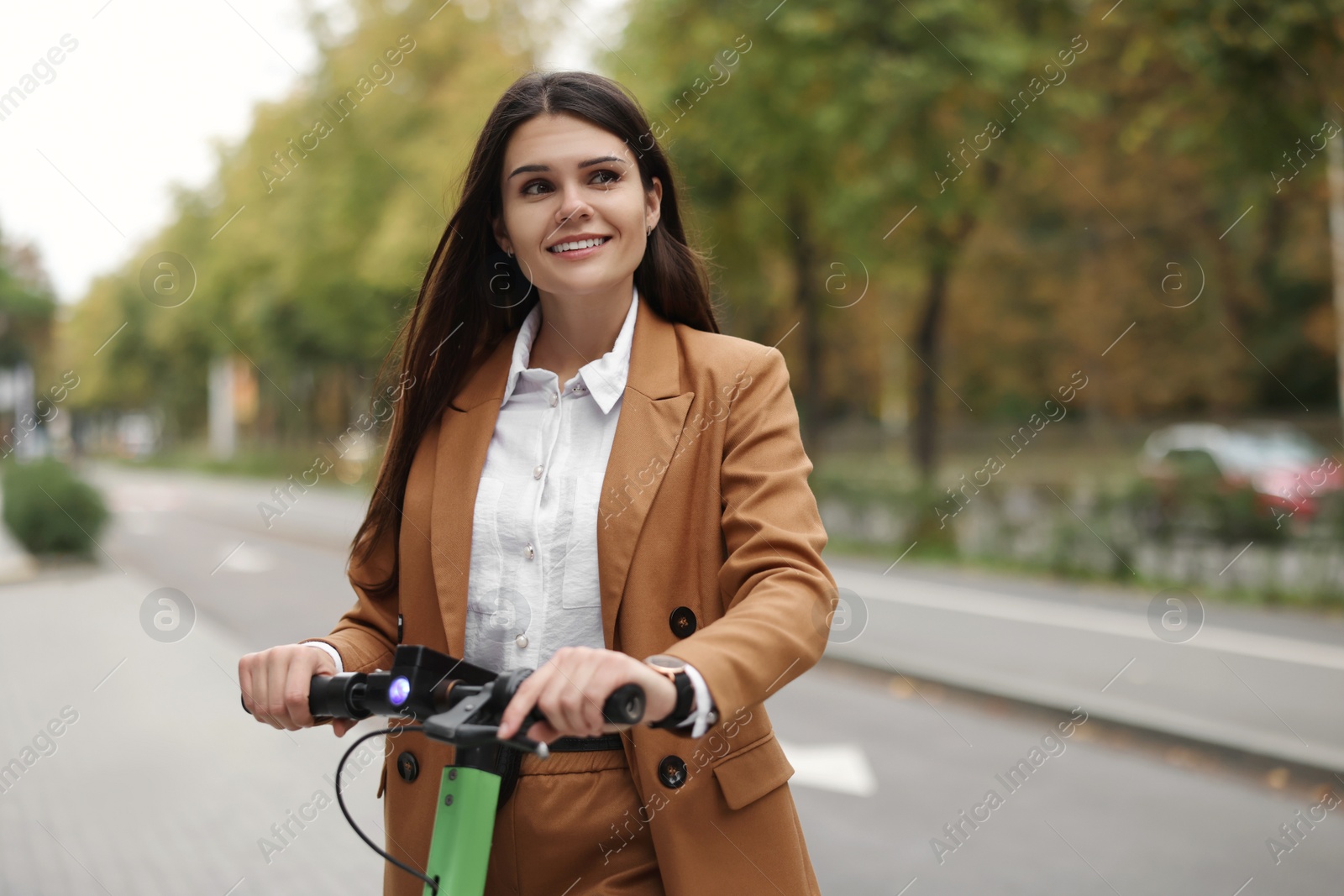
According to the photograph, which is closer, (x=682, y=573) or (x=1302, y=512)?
(x=682, y=573)

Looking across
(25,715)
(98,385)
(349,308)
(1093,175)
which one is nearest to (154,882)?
(25,715)

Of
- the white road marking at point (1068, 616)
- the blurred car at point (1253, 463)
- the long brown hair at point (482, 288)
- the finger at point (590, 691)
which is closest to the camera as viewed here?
the finger at point (590, 691)

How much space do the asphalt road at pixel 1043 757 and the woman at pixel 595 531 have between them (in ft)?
0.65

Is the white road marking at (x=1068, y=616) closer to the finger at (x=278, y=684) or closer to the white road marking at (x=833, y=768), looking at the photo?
the white road marking at (x=833, y=768)

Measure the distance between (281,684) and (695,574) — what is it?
59 cm

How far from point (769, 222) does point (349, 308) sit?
44.1ft

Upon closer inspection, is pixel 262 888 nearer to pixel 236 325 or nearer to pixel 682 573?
pixel 682 573

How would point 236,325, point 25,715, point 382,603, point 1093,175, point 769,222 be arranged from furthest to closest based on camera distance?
point 236,325 < point 1093,175 < point 769,222 < point 25,715 < point 382,603

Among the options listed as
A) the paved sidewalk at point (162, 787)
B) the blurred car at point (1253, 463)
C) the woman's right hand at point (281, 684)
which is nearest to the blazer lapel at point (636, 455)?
the woman's right hand at point (281, 684)

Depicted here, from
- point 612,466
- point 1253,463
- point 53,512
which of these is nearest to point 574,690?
point 612,466

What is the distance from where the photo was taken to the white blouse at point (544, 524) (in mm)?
1797

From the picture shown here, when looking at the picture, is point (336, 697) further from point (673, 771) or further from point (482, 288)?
point (482, 288)

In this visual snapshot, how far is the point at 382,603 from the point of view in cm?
205

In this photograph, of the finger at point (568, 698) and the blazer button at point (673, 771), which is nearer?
the finger at point (568, 698)
